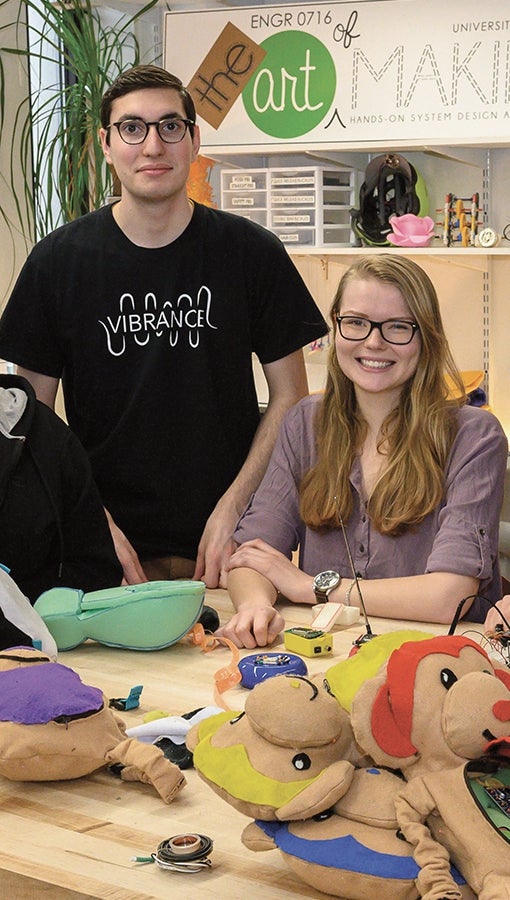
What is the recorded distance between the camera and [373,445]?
2.04 m

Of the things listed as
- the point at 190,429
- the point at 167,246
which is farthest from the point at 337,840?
the point at 167,246

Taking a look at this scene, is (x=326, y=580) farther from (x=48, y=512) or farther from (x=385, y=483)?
(x=48, y=512)

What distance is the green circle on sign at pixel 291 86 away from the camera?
11.0 feet

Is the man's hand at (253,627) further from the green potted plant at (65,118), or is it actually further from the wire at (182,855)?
the green potted plant at (65,118)

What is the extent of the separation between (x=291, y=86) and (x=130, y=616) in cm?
223

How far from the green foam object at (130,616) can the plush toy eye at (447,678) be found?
2.36 ft

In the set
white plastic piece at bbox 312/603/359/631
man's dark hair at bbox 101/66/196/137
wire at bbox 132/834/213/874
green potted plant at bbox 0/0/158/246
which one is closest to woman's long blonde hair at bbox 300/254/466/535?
white plastic piece at bbox 312/603/359/631

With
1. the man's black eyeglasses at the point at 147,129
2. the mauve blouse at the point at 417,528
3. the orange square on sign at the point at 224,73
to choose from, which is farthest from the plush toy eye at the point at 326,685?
the orange square on sign at the point at 224,73

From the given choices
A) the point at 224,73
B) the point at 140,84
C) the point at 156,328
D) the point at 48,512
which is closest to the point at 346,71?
the point at 224,73

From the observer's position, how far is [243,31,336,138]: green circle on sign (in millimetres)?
3367

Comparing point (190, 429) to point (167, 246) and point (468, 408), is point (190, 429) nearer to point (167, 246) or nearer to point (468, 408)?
point (167, 246)

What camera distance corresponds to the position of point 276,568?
6.39 feet

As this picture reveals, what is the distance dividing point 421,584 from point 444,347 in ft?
1.39

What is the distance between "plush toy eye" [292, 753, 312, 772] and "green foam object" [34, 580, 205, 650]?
69 cm
